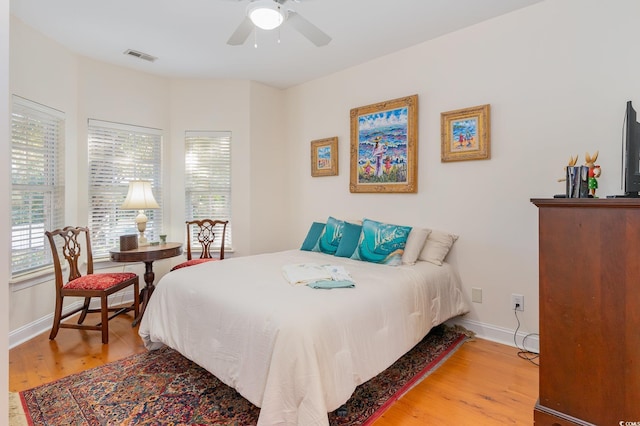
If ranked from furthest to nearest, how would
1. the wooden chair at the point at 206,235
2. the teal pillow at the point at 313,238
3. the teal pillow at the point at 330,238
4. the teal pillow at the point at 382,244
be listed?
the wooden chair at the point at 206,235
the teal pillow at the point at 313,238
the teal pillow at the point at 330,238
the teal pillow at the point at 382,244

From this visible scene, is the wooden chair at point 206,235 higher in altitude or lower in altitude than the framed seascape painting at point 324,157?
lower

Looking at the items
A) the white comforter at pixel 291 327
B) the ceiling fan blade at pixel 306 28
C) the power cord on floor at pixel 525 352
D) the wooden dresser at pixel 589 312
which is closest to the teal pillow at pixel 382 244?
the white comforter at pixel 291 327

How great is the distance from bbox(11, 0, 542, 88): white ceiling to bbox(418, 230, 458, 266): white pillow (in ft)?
6.06

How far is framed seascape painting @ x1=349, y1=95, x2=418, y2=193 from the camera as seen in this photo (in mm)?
3229

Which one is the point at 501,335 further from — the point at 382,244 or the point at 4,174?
the point at 4,174

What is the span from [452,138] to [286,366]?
95.4 inches

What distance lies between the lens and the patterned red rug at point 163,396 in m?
1.78

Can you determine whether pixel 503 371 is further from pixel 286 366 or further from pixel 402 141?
pixel 402 141

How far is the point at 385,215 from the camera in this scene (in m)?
3.47

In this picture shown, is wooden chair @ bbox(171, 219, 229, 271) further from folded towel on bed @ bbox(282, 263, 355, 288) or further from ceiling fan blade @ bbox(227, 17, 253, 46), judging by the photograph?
ceiling fan blade @ bbox(227, 17, 253, 46)

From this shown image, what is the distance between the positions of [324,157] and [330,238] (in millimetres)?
1139

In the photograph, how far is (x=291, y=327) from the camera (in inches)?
61.6

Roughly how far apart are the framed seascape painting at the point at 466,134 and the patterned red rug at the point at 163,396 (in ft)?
5.59

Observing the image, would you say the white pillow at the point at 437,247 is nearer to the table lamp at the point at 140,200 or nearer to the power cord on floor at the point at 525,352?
the power cord on floor at the point at 525,352
